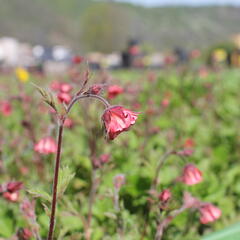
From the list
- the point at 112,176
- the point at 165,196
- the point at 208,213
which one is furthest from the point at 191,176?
the point at 112,176

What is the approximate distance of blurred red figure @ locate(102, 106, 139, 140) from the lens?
1.09m

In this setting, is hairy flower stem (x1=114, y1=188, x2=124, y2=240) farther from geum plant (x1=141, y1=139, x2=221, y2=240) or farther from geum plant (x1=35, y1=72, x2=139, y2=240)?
geum plant (x1=35, y1=72, x2=139, y2=240)

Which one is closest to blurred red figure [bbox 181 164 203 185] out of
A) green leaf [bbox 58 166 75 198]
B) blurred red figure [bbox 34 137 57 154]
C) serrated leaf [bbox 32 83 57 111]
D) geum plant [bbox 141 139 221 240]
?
geum plant [bbox 141 139 221 240]

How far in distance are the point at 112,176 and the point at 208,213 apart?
32.6 inches

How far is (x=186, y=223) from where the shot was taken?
2.16m

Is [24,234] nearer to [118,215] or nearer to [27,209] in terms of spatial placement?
[27,209]

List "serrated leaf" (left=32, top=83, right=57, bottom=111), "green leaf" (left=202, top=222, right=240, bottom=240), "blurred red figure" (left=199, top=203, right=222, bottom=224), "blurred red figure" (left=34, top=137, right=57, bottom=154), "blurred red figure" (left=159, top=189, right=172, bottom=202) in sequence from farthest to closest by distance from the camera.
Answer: "blurred red figure" (left=34, top=137, right=57, bottom=154)
"green leaf" (left=202, top=222, right=240, bottom=240)
"blurred red figure" (left=199, top=203, right=222, bottom=224)
"blurred red figure" (left=159, top=189, right=172, bottom=202)
"serrated leaf" (left=32, top=83, right=57, bottom=111)

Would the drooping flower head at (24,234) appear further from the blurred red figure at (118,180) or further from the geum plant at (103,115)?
the geum plant at (103,115)

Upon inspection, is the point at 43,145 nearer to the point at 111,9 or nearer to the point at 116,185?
the point at 116,185

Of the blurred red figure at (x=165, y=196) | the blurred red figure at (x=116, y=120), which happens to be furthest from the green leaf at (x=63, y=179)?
the blurred red figure at (x=165, y=196)

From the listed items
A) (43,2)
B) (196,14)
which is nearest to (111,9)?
(43,2)

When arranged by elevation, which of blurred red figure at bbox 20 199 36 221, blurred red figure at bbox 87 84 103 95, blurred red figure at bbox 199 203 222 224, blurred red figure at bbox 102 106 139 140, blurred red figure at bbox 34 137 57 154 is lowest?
blurred red figure at bbox 199 203 222 224

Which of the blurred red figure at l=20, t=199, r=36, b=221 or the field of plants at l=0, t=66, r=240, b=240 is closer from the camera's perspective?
the field of plants at l=0, t=66, r=240, b=240

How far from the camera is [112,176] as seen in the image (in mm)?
2451
